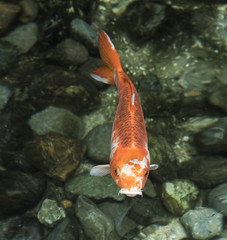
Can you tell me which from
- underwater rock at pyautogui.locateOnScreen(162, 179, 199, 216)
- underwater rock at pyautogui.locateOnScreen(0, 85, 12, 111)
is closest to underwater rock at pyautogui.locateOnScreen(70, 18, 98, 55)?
underwater rock at pyautogui.locateOnScreen(0, 85, 12, 111)

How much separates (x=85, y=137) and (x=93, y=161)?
17.5 inches

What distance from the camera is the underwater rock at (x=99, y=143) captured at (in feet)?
12.8

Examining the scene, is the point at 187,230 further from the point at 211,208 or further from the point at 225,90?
the point at 225,90

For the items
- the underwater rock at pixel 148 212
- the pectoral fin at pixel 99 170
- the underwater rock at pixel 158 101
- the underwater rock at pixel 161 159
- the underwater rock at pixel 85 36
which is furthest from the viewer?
the underwater rock at pixel 85 36

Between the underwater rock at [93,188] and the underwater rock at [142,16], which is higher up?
the underwater rock at [142,16]

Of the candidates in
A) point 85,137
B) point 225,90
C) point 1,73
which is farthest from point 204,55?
point 1,73

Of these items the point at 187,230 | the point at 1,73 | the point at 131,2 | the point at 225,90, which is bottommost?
the point at 187,230

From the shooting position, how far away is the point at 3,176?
336cm

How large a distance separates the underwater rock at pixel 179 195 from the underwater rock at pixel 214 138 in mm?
651

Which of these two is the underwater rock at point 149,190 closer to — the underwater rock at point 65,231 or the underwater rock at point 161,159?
the underwater rock at point 161,159

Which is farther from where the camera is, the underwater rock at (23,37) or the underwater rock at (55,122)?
the underwater rock at (23,37)

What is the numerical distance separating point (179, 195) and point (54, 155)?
1984 millimetres

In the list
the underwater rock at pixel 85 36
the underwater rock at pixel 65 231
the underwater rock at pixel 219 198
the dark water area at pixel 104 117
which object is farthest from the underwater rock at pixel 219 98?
the underwater rock at pixel 65 231

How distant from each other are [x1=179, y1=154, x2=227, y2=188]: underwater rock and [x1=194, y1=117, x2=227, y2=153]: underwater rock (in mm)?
126
